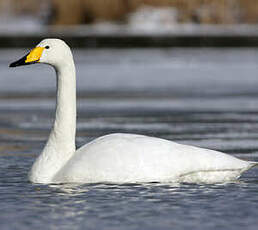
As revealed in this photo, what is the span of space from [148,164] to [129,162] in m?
0.18

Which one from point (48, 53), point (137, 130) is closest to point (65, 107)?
point (48, 53)

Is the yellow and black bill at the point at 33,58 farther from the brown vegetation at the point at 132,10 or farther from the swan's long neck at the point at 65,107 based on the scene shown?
the brown vegetation at the point at 132,10

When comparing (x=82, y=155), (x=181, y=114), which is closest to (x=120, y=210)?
(x=82, y=155)

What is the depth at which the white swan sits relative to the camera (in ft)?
28.1

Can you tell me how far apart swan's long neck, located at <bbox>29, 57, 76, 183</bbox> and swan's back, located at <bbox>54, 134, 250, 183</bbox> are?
0.23m

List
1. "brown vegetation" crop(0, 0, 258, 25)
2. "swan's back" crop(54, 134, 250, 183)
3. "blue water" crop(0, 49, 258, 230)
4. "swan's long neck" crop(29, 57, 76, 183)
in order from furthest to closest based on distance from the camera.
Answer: "brown vegetation" crop(0, 0, 258, 25) < "swan's long neck" crop(29, 57, 76, 183) < "swan's back" crop(54, 134, 250, 183) < "blue water" crop(0, 49, 258, 230)

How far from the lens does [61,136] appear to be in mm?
9141

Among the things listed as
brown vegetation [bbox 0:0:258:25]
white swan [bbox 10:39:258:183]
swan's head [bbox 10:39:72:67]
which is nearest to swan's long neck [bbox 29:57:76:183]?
white swan [bbox 10:39:258:183]

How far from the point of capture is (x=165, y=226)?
23.2 feet

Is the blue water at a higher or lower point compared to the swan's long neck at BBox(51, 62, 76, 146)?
lower

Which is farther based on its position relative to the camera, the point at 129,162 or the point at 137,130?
the point at 137,130

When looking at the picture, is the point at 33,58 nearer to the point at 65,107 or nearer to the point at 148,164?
the point at 65,107

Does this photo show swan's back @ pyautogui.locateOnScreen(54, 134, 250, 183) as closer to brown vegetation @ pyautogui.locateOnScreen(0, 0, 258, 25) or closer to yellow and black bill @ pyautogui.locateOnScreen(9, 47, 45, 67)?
yellow and black bill @ pyautogui.locateOnScreen(9, 47, 45, 67)

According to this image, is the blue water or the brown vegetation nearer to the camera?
the blue water
